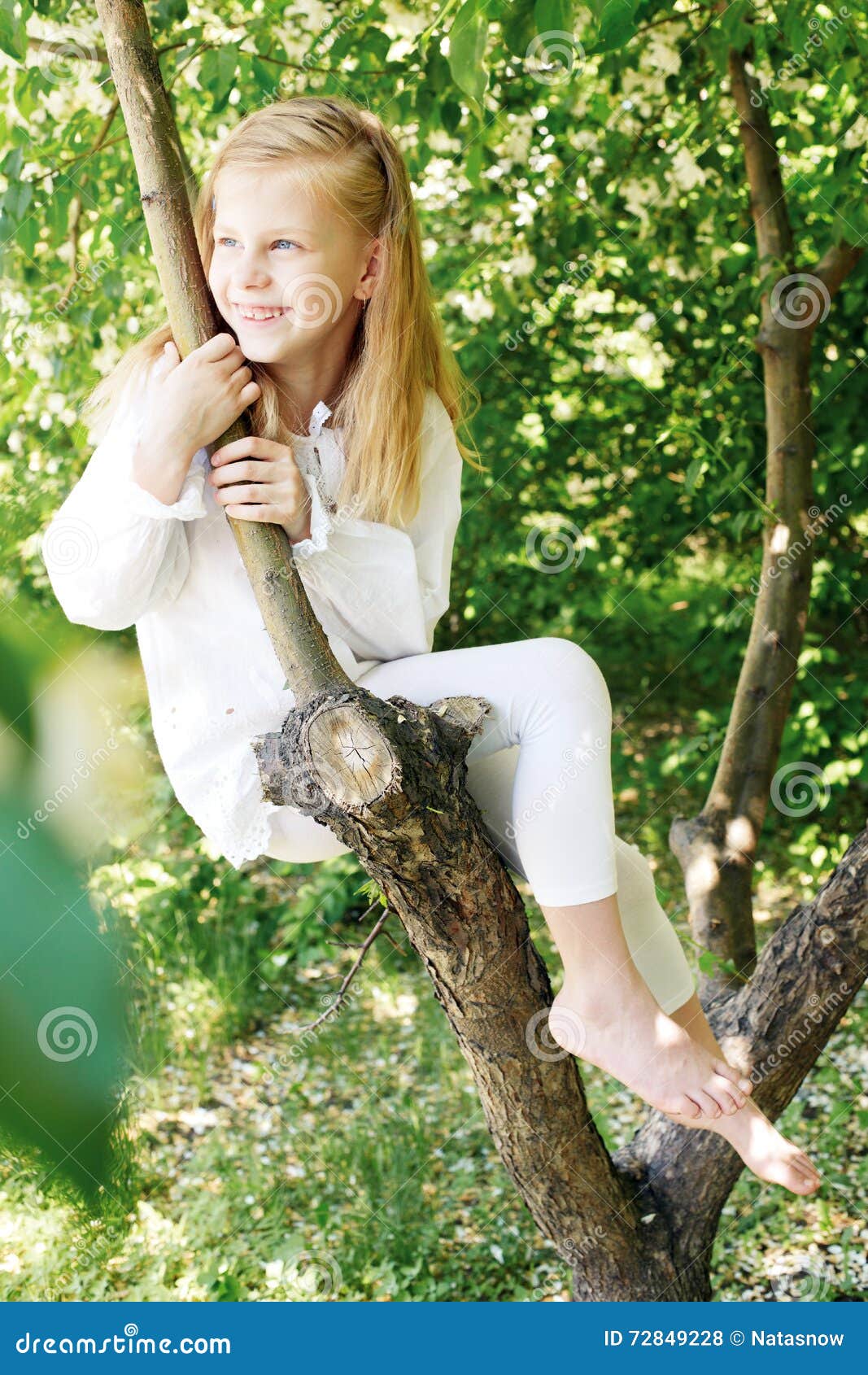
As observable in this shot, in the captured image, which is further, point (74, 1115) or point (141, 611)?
point (74, 1115)

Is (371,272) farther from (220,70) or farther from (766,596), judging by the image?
(766,596)

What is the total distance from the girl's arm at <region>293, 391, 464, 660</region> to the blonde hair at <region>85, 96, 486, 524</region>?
0.04 m

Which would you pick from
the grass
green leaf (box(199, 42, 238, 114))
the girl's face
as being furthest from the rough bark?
the girl's face

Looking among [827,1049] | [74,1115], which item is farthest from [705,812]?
[74,1115]

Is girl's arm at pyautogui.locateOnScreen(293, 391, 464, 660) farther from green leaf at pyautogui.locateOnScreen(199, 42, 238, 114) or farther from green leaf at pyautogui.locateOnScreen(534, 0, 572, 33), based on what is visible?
green leaf at pyautogui.locateOnScreen(199, 42, 238, 114)

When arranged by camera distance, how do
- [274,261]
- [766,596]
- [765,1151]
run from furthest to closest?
[766,596]
[765,1151]
[274,261]

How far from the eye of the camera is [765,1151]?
1.58 m

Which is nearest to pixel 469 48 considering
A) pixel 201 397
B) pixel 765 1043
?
pixel 201 397

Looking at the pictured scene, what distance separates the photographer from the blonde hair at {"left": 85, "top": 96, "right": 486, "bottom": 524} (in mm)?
1516

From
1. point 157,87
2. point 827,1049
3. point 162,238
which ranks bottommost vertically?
point 827,1049

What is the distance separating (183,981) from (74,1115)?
945 millimetres

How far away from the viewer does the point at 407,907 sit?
1440mm

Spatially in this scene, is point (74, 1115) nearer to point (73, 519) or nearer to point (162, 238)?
point (73, 519)

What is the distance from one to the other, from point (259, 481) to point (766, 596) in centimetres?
151
